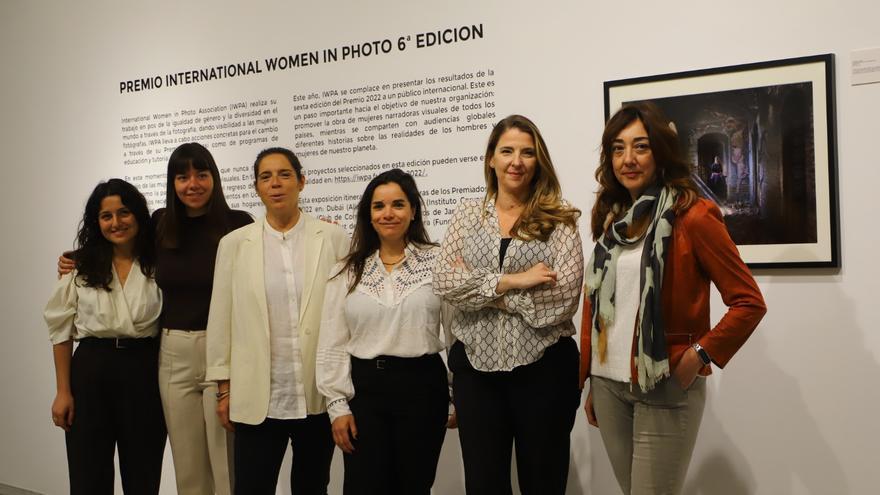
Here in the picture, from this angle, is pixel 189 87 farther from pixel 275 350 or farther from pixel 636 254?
pixel 636 254

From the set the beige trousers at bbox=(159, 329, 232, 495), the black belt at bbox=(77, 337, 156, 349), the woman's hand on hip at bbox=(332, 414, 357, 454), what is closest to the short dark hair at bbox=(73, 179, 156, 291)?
the black belt at bbox=(77, 337, 156, 349)

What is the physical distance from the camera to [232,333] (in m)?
2.70

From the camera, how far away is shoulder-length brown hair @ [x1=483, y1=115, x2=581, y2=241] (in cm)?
227

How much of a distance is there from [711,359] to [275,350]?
1.49 meters

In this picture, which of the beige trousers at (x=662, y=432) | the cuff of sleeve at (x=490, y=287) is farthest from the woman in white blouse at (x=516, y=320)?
the beige trousers at (x=662, y=432)

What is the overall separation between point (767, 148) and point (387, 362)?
159 centimetres

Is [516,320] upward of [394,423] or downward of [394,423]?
upward

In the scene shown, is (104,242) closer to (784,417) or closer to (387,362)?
(387,362)

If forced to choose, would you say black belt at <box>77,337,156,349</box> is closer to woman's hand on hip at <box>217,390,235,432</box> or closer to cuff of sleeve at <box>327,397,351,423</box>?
woman's hand on hip at <box>217,390,235,432</box>

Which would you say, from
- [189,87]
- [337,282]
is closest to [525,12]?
[337,282]

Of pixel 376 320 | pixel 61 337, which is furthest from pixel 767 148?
pixel 61 337

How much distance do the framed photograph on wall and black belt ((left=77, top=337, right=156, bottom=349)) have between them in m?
2.26

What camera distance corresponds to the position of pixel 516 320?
2246 mm

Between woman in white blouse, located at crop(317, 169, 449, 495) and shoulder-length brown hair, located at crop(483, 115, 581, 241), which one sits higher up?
shoulder-length brown hair, located at crop(483, 115, 581, 241)
